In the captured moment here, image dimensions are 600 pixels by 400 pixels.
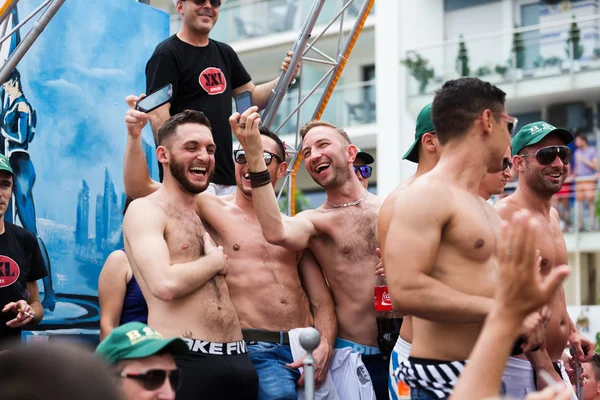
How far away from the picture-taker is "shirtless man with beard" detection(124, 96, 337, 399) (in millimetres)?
4992

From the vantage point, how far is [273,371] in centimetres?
495

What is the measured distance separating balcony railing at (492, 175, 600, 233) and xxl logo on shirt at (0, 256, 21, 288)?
531 inches

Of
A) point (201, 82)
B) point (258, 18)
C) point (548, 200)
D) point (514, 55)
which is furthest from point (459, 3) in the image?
point (548, 200)

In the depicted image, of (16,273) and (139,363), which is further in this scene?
(16,273)

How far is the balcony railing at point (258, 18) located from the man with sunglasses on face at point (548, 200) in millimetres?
18159

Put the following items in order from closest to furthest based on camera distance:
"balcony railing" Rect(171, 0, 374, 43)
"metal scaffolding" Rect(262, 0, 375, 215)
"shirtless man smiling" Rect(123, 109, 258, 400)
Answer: "shirtless man smiling" Rect(123, 109, 258, 400)
"metal scaffolding" Rect(262, 0, 375, 215)
"balcony railing" Rect(171, 0, 374, 43)

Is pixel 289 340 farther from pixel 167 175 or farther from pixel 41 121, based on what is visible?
pixel 41 121

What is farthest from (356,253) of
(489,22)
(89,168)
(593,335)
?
(489,22)

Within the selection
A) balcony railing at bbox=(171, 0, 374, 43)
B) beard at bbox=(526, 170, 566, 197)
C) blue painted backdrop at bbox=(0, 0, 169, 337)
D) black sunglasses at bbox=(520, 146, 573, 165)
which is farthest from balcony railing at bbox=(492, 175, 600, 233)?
beard at bbox=(526, 170, 566, 197)

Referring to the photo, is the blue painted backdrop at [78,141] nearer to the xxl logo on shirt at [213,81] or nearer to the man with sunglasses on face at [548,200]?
the xxl logo on shirt at [213,81]

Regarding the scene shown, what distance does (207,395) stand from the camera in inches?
176

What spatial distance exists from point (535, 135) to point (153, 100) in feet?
7.56

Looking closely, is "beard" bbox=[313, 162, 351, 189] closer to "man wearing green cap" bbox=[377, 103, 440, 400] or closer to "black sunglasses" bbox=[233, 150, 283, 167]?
"black sunglasses" bbox=[233, 150, 283, 167]

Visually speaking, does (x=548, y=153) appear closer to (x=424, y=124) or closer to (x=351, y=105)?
(x=424, y=124)
